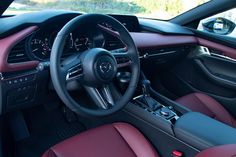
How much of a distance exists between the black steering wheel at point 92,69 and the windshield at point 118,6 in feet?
0.88

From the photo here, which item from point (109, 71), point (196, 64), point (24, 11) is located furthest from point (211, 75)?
point (24, 11)

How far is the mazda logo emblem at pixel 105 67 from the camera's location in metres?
1.37

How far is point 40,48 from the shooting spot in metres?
1.54

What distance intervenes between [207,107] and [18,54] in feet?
4.00

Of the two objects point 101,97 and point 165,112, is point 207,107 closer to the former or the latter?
point 165,112

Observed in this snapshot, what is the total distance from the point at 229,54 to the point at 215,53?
0.40 feet

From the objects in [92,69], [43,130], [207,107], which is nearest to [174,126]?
[92,69]

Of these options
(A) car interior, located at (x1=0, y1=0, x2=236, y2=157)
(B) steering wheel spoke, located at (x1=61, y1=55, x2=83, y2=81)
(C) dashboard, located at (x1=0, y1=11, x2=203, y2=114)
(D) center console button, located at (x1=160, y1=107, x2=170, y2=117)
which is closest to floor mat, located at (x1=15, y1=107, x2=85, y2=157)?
(A) car interior, located at (x1=0, y1=0, x2=236, y2=157)

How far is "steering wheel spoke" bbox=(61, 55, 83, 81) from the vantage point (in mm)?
1320

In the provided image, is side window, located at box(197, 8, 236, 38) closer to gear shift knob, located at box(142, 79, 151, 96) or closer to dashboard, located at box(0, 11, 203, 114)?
gear shift knob, located at box(142, 79, 151, 96)

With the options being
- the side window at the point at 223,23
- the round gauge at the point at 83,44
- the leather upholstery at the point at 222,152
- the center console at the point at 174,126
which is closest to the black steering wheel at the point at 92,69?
the round gauge at the point at 83,44

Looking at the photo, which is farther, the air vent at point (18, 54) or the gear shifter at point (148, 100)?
the gear shifter at point (148, 100)

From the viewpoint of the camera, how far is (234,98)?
93.8 inches

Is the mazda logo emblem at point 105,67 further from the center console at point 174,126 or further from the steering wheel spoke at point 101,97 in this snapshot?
the center console at point 174,126
